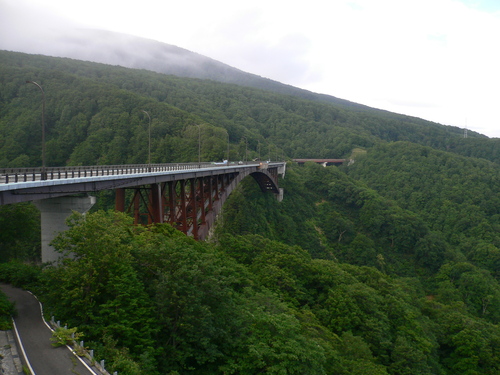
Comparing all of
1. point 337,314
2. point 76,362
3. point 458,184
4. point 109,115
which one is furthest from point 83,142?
point 458,184

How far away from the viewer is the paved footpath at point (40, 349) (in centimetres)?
1158

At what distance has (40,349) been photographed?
12.6 metres

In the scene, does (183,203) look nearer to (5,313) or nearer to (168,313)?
(168,313)

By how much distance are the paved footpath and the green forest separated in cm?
65

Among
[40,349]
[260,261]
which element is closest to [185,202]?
[260,261]

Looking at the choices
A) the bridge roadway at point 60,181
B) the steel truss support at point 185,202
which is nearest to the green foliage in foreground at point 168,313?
the bridge roadway at point 60,181

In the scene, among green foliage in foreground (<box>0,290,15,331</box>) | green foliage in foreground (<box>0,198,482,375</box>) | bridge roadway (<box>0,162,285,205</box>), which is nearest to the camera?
green foliage in foreground (<box>0,198,482,375</box>)

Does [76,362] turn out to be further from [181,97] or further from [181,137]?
[181,97]

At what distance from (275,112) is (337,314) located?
562 ft

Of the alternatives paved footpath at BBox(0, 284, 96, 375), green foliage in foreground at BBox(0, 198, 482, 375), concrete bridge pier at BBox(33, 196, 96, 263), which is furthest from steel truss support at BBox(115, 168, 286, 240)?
paved footpath at BBox(0, 284, 96, 375)

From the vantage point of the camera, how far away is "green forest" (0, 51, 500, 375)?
46.0 feet

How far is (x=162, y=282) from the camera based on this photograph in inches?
555

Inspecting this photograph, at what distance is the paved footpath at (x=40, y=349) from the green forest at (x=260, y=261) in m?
0.65

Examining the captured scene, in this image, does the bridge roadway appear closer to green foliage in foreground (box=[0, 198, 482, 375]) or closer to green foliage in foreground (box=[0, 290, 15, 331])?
green foliage in foreground (box=[0, 198, 482, 375])
